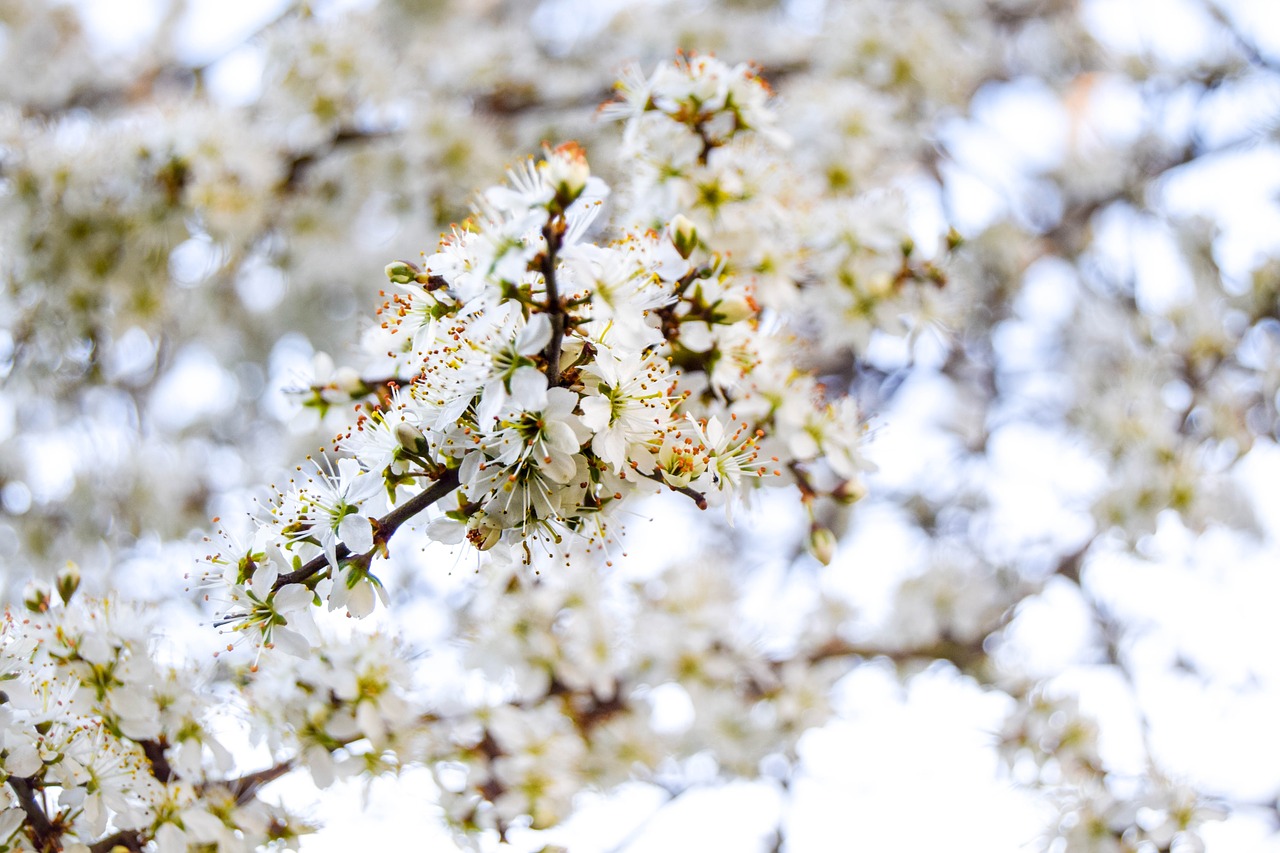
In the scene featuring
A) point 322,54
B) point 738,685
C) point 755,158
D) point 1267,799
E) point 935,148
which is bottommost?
point 1267,799

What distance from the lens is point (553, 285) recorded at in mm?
1130

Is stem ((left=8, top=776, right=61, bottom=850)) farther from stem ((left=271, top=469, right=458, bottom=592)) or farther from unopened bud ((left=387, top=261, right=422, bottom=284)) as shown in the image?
unopened bud ((left=387, top=261, right=422, bottom=284))

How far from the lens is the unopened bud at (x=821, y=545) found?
173cm

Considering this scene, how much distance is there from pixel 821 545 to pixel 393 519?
0.84m

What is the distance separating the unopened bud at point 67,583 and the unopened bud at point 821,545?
1334mm

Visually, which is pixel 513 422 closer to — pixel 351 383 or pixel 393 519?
pixel 393 519

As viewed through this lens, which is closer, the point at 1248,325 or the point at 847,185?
the point at 847,185

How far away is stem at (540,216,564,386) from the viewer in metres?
1.12

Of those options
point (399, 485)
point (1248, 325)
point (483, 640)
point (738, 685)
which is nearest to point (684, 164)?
point (399, 485)

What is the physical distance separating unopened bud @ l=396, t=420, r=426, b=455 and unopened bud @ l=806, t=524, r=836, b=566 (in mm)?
827

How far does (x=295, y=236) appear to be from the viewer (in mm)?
3557

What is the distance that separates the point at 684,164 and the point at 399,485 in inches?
37.2

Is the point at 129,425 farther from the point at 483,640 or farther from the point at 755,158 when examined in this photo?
the point at 755,158

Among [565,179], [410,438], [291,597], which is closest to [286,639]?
[291,597]
